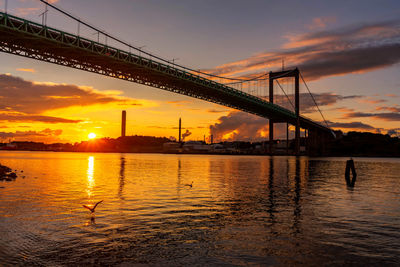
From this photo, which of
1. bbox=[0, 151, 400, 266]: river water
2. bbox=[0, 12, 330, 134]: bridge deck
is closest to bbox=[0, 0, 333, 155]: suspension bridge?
bbox=[0, 12, 330, 134]: bridge deck

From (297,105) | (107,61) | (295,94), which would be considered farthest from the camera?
(295,94)

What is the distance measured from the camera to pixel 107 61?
53.7m

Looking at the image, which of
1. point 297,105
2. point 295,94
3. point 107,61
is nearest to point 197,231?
point 107,61

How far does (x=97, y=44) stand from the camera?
5019 cm

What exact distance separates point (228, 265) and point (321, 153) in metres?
126

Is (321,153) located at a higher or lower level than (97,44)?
lower

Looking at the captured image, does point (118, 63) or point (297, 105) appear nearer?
point (118, 63)

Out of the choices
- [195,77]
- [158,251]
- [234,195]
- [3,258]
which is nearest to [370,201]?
[234,195]

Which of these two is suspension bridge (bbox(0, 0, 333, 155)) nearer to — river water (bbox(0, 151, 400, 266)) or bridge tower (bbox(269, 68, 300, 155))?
bridge tower (bbox(269, 68, 300, 155))

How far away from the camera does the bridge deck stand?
136 ft

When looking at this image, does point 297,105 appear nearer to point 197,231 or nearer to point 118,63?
point 118,63

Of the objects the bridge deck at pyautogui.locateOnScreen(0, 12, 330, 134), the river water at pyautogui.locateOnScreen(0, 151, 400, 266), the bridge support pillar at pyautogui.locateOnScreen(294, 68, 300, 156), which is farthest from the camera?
the bridge support pillar at pyautogui.locateOnScreen(294, 68, 300, 156)

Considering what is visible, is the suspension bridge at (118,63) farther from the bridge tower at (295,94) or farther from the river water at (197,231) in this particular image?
the river water at (197,231)

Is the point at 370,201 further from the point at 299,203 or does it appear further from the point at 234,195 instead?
the point at 234,195
